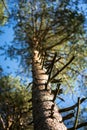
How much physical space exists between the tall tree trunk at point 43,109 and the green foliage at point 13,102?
257 centimetres

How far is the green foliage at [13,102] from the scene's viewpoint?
9884 millimetres

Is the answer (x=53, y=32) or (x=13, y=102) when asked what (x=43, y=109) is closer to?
(x=13, y=102)

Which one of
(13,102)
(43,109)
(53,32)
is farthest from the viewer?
(53,32)

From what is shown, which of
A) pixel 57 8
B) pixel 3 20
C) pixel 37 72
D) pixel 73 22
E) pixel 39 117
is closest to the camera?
pixel 39 117

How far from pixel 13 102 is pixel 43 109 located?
16.8 ft

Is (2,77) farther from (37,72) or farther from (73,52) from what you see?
(37,72)

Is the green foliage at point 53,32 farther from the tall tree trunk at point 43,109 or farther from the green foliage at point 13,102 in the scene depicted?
the tall tree trunk at point 43,109

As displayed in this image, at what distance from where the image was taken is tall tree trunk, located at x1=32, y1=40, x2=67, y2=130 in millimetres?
4800

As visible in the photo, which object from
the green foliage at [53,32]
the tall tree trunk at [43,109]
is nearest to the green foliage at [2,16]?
the green foliage at [53,32]

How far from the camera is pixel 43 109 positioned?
5.36 m

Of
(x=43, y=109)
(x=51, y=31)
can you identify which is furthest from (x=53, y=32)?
(x=43, y=109)

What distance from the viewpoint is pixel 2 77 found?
12.0 metres

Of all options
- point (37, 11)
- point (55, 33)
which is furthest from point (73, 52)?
point (37, 11)

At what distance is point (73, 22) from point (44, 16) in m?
1.46
